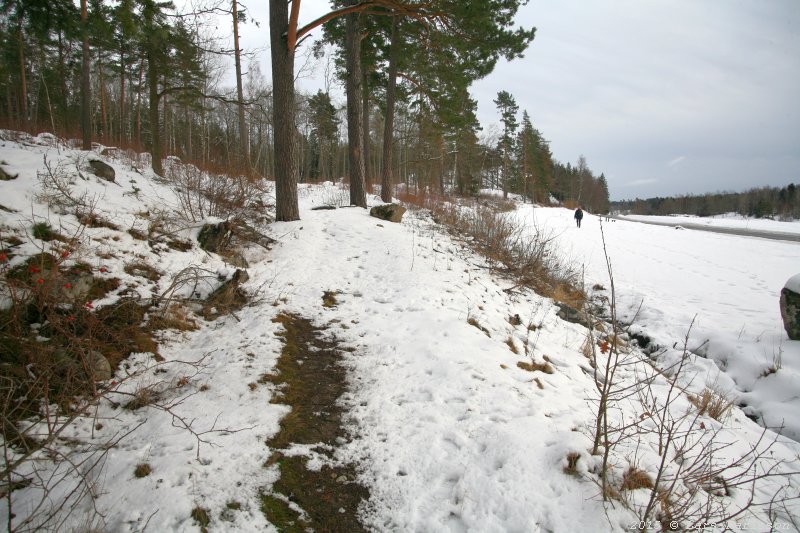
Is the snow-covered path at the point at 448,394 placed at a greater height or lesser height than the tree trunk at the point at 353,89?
lesser

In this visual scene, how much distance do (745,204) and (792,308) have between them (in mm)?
72776

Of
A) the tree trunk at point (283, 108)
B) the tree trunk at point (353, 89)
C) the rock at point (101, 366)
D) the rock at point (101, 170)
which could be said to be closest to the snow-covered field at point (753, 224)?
the tree trunk at point (353, 89)

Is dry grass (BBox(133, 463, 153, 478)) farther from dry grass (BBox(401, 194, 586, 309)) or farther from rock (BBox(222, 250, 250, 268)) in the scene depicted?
dry grass (BBox(401, 194, 586, 309))

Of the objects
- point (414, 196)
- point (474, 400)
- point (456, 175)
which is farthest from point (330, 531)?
point (456, 175)

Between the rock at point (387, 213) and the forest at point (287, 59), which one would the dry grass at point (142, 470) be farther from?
the rock at point (387, 213)

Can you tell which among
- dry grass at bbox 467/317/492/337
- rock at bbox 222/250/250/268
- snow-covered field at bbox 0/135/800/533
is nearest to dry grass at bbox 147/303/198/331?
snow-covered field at bbox 0/135/800/533

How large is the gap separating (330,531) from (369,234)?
20.8 feet

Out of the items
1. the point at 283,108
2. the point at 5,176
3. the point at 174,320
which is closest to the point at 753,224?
the point at 283,108

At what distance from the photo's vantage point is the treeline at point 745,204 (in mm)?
49344

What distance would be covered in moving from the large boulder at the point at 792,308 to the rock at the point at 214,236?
9.31 m

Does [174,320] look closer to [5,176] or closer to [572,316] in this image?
[5,176]

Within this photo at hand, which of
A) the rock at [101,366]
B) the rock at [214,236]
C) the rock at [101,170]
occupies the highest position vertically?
the rock at [101,170]

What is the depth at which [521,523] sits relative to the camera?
6.37 ft

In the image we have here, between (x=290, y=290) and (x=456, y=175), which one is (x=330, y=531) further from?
(x=456, y=175)
